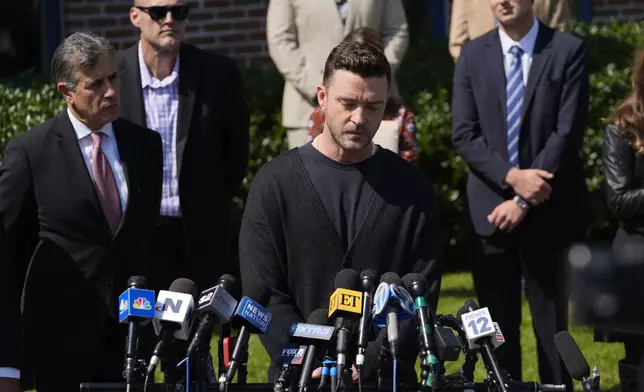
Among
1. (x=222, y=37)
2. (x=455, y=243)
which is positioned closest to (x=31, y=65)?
(x=222, y=37)

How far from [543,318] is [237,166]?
1.91 m

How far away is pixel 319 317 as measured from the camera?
5.12 meters

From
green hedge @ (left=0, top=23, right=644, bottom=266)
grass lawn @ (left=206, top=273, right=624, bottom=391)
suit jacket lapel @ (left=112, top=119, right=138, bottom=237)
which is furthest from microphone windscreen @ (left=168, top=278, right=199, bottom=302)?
green hedge @ (left=0, top=23, right=644, bottom=266)

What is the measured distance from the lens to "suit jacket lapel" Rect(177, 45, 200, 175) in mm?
7988

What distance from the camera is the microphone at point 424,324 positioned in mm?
4539

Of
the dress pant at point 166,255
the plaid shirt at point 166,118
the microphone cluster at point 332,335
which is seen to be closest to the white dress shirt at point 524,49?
the plaid shirt at point 166,118

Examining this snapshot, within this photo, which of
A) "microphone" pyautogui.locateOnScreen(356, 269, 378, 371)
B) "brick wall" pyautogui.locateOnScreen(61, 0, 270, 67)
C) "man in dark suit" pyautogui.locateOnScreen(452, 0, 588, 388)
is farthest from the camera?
"brick wall" pyautogui.locateOnScreen(61, 0, 270, 67)

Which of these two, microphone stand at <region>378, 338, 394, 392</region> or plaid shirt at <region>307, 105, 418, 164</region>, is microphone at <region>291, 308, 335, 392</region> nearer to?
microphone stand at <region>378, 338, 394, 392</region>

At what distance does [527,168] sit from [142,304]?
12.8 feet

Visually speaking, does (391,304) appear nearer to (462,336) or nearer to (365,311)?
(365,311)

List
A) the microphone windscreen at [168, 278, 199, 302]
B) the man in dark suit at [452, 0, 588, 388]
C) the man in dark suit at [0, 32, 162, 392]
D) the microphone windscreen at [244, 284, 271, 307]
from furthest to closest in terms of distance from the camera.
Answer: the man in dark suit at [452, 0, 588, 388] → the man in dark suit at [0, 32, 162, 392] → the microphone windscreen at [244, 284, 271, 307] → the microphone windscreen at [168, 278, 199, 302]

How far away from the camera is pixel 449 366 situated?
9.29 meters

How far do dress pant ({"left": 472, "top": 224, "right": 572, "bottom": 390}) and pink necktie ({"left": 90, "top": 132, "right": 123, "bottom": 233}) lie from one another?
242 cm

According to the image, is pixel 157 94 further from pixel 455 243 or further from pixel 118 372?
pixel 455 243
